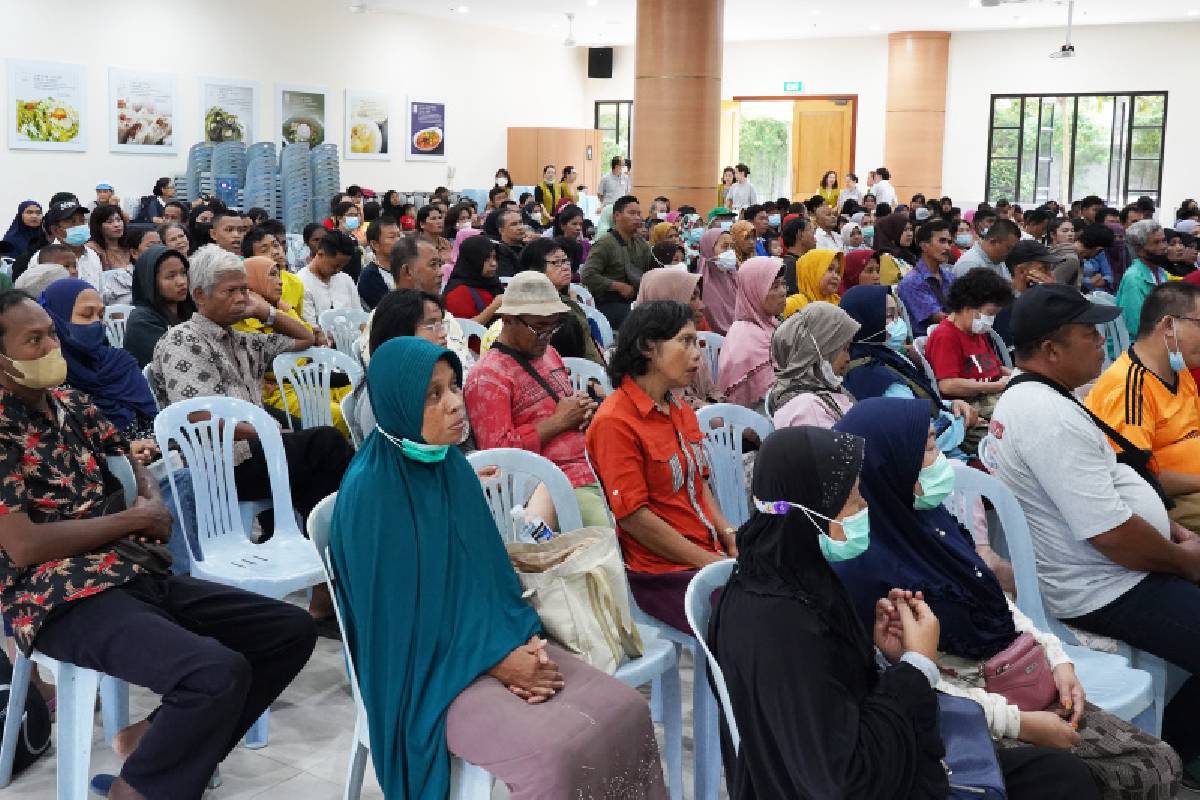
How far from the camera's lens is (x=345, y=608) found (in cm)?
241

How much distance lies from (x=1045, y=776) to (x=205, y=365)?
2968 mm

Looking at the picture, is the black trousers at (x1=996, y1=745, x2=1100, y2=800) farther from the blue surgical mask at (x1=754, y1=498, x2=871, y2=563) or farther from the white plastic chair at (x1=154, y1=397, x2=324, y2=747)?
the white plastic chair at (x1=154, y1=397, x2=324, y2=747)

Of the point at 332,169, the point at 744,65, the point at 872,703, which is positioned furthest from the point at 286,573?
the point at 744,65

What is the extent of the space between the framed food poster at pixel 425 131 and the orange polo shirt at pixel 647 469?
16.7m

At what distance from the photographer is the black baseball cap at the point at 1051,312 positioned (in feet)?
10.2

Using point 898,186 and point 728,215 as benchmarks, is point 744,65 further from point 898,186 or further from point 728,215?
point 728,215

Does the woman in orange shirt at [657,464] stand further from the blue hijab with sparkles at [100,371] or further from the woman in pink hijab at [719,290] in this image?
the woman in pink hijab at [719,290]

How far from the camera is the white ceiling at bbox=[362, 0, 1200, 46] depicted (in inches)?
677

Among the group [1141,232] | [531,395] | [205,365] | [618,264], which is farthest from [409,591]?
[1141,232]

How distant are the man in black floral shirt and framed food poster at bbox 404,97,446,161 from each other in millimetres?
16810

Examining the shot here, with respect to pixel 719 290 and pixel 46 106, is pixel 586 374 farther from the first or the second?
pixel 46 106

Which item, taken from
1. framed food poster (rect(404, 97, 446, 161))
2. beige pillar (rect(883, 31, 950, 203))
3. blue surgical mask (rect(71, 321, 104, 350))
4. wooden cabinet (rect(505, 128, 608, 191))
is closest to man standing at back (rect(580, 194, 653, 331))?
blue surgical mask (rect(71, 321, 104, 350))

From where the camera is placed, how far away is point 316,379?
479 cm

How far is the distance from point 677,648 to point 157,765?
1240 mm
